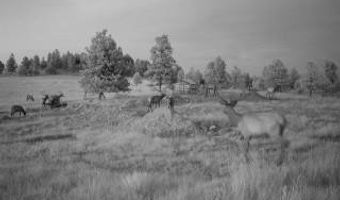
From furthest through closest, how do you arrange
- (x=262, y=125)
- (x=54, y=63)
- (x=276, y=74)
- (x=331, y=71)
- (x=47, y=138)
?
(x=54, y=63), (x=331, y=71), (x=276, y=74), (x=47, y=138), (x=262, y=125)

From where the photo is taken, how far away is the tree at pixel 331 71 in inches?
3410

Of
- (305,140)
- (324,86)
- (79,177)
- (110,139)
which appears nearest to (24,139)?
(110,139)

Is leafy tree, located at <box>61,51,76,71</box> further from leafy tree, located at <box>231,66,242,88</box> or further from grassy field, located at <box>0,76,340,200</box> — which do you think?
grassy field, located at <box>0,76,340,200</box>

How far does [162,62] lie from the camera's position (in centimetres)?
5169

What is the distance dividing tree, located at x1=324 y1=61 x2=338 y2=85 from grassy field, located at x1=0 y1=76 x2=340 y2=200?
253ft

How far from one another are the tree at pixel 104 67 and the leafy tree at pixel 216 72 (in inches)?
1373

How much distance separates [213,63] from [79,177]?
71.0 meters

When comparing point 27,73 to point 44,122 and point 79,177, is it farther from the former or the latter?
point 79,177

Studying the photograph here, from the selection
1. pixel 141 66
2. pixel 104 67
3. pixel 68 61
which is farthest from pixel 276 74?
pixel 68 61

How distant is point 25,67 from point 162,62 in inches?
3256

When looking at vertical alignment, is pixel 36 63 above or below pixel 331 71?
above

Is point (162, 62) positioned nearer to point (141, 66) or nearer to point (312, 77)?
point (312, 77)

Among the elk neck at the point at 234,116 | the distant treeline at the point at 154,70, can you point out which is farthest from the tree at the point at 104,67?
the elk neck at the point at 234,116

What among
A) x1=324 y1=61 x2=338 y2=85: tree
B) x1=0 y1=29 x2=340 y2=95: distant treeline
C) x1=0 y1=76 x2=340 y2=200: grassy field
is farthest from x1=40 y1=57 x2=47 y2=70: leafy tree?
x1=0 y1=76 x2=340 y2=200: grassy field
